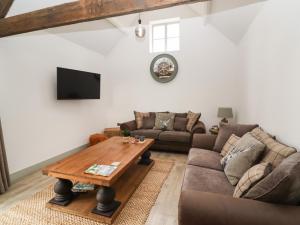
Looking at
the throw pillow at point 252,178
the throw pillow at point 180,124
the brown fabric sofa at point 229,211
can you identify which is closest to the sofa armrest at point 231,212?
the brown fabric sofa at point 229,211

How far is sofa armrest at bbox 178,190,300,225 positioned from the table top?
2.79ft

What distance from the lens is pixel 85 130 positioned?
4.37 meters

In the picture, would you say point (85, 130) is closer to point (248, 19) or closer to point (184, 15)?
point (184, 15)

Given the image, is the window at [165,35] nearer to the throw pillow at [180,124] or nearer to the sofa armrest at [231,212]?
the throw pillow at [180,124]

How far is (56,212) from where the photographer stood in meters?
1.92

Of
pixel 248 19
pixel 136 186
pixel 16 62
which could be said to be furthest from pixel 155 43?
pixel 136 186

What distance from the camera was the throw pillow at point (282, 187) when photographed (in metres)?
1.08

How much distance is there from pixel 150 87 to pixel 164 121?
114cm

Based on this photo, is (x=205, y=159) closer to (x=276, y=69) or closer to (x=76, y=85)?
(x=276, y=69)

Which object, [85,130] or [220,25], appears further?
[85,130]

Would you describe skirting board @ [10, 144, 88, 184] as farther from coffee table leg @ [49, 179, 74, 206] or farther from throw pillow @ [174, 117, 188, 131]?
throw pillow @ [174, 117, 188, 131]

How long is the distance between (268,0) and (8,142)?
4216mm

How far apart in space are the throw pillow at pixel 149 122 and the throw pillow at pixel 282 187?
3.38 metres

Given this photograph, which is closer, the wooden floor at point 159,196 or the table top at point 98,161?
the table top at point 98,161
